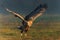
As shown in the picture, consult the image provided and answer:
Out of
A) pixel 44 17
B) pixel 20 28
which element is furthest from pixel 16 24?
pixel 44 17

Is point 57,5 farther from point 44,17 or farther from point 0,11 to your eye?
point 0,11

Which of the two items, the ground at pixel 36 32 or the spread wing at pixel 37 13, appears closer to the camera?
the spread wing at pixel 37 13

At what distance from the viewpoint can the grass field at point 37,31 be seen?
3568 millimetres

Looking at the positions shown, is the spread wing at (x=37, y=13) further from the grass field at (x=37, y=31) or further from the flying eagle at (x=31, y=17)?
the grass field at (x=37, y=31)

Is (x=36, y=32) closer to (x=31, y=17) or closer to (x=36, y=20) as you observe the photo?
(x=36, y=20)

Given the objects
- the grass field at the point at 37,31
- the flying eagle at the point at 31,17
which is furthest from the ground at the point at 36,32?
the flying eagle at the point at 31,17

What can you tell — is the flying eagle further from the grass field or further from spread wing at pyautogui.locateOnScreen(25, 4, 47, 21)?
the grass field

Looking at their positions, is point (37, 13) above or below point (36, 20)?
above

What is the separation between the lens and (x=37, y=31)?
3635 millimetres

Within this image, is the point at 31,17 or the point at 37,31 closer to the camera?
the point at 31,17

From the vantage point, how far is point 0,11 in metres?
3.49

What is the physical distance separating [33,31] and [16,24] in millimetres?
242

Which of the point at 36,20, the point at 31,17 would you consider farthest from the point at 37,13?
the point at 36,20

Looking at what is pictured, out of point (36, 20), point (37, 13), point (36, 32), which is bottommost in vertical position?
point (36, 32)
